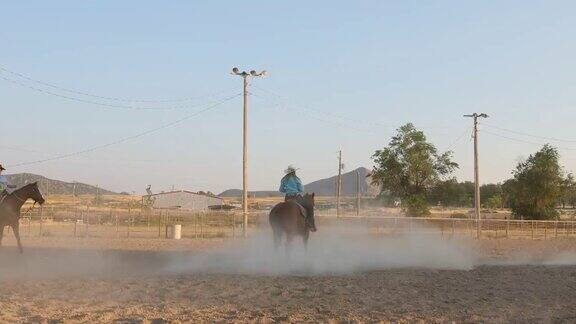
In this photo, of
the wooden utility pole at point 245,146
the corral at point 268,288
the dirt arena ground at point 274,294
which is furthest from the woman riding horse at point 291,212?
the wooden utility pole at point 245,146

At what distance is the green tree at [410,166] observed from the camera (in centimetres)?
6981

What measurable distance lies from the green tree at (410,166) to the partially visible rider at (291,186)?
174ft

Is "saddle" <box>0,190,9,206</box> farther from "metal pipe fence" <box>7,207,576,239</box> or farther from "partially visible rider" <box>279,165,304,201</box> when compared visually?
"metal pipe fence" <box>7,207,576,239</box>

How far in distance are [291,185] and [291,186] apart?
1.2 inches

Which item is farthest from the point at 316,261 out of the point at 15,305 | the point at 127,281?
the point at 15,305

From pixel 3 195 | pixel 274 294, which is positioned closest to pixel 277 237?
pixel 274 294

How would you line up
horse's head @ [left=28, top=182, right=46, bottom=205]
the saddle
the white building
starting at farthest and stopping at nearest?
the white building → horse's head @ [left=28, top=182, right=46, bottom=205] → the saddle

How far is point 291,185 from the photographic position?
57.0 feet

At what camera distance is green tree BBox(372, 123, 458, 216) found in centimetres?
6981

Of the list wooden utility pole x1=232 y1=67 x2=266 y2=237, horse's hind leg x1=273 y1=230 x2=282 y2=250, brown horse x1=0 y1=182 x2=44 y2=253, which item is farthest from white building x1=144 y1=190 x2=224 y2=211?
horse's hind leg x1=273 y1=230 x2=282 y2=250

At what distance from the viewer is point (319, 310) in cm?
958

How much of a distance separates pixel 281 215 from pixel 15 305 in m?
7.77

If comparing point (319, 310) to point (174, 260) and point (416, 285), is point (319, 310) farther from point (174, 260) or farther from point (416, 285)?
point (174, 260)

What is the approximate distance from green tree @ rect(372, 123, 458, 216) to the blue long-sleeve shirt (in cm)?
5304
